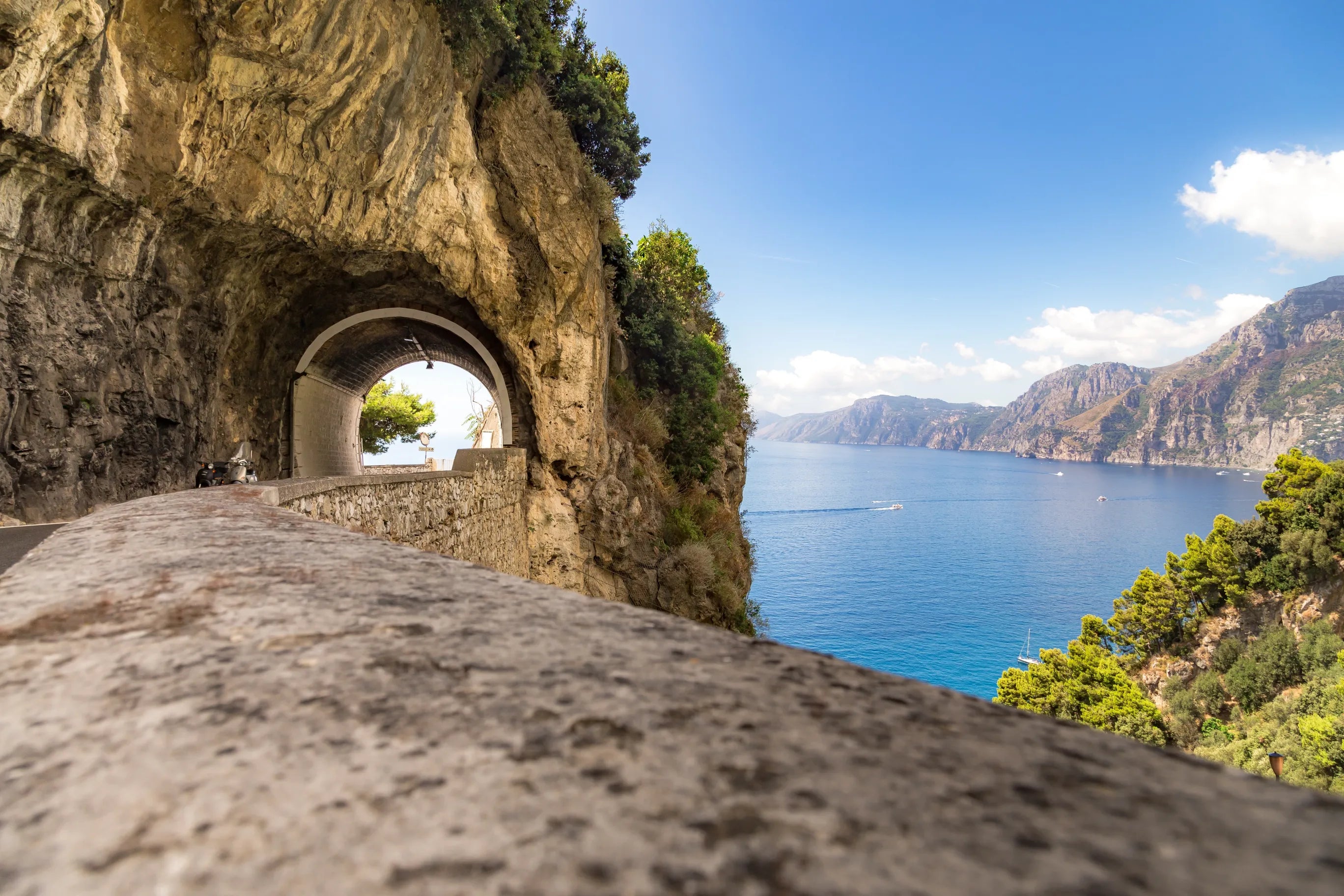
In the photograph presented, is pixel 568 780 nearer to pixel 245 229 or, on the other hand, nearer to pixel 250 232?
pixel 245 229

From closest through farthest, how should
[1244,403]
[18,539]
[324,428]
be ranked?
[18,539], [324,428], [1244,403]

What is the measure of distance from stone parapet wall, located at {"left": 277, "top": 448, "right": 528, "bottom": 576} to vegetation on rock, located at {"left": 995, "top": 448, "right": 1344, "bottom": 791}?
25.8 m

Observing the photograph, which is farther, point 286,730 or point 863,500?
point 863,500

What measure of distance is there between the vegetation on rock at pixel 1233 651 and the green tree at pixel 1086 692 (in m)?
0.05

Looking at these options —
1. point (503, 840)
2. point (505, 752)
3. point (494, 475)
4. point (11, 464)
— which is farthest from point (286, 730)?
point (494, 475)

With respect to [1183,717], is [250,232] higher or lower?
higher

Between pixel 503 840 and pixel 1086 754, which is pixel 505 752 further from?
pixel 1086 754

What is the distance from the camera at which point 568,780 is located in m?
0.75

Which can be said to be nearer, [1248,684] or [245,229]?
[245,229]

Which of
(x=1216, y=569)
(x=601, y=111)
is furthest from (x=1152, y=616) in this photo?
(x=601, y=111)

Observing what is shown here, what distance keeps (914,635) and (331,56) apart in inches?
1710

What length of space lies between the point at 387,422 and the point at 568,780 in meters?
34.4

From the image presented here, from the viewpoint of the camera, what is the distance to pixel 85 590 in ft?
5.38

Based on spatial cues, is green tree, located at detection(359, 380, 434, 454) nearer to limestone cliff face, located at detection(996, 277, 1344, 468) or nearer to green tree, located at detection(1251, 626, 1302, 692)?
green tree, located at detection(1251, 626, 1302, 692)
